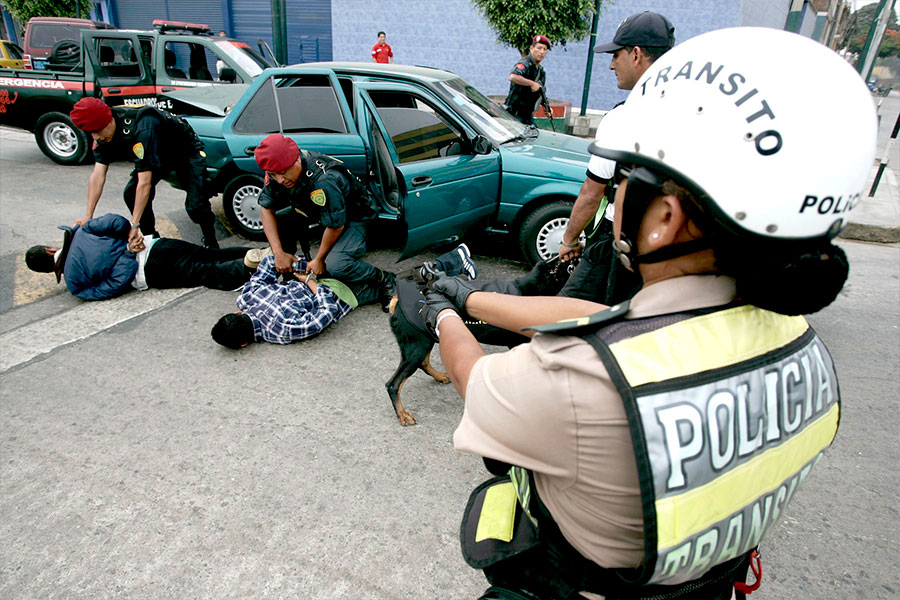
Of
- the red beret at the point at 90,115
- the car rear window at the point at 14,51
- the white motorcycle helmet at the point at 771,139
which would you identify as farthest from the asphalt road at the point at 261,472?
the car rear window at the point at 14,51

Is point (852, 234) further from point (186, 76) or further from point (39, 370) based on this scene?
point (186, 76)

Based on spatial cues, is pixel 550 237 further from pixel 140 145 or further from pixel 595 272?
pixel 140 145

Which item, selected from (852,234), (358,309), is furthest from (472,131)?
(852,234)

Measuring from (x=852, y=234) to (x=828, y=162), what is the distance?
7.40m

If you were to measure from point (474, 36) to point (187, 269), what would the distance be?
1273 cm

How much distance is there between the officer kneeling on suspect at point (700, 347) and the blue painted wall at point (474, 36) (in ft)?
45.9

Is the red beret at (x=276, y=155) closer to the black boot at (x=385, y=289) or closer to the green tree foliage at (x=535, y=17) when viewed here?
the black boot at (x=385, y=289)

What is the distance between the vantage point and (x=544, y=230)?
507 cm

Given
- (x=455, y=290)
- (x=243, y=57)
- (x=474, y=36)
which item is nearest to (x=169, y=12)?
(x=474, y=36)

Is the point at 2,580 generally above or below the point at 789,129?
below

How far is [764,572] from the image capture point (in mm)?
2275

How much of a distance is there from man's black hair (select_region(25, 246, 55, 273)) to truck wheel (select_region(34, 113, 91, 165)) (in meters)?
5.39

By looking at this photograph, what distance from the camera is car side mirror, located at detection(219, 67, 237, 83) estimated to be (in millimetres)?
8297

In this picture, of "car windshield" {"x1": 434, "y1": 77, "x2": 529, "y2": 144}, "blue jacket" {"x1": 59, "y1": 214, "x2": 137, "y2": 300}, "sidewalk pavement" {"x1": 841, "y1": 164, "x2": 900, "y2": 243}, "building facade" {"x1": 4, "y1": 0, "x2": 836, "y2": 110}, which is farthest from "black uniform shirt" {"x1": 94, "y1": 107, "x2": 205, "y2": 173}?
"building facade" {"x1": 4, "y1": 0, "x2": 836, "y2": 110}
